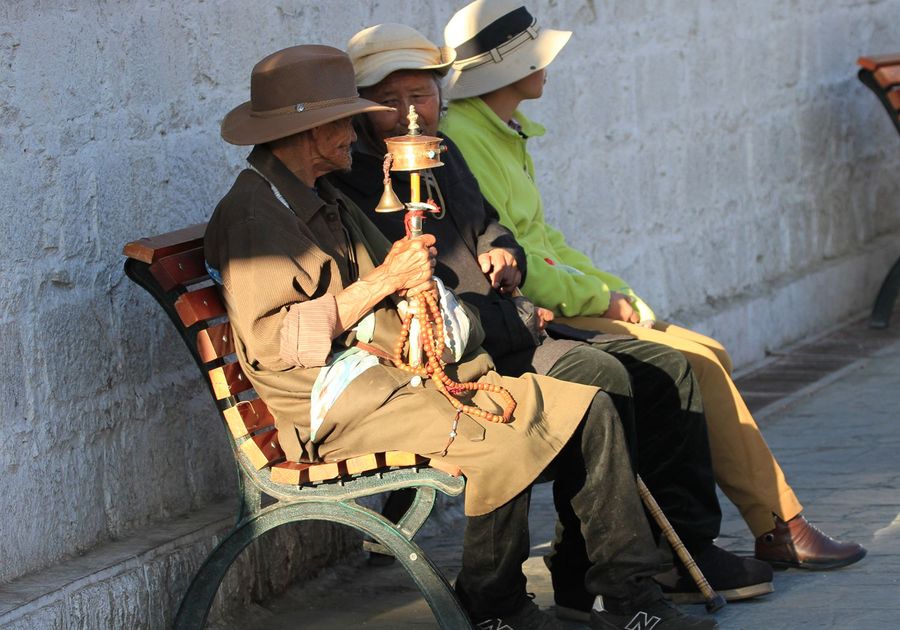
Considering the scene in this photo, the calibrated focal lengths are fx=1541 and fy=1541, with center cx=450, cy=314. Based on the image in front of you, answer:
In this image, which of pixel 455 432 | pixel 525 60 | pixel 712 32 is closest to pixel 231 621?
pixel 455 432

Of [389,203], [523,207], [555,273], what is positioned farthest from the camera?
[523,207]

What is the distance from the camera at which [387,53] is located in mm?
4168

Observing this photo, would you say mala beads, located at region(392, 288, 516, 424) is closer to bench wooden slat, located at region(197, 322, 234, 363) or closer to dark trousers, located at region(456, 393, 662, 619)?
dark trousers, located at region(456, 393, 662, 619)

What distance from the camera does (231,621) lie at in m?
4.10

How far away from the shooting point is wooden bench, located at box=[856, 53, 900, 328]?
7.78 meters

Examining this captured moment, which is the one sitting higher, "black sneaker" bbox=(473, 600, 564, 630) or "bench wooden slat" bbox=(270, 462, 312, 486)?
"bench wooden slat" bbox=(270, 462, 312, 486)

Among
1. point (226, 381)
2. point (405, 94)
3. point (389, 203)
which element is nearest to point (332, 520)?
point (226, 381)

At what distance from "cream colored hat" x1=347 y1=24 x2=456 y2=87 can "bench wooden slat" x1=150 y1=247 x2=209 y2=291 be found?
2.45 ft

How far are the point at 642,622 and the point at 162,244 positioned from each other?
4.75ft

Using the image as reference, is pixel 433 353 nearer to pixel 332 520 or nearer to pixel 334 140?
pixel 332 520

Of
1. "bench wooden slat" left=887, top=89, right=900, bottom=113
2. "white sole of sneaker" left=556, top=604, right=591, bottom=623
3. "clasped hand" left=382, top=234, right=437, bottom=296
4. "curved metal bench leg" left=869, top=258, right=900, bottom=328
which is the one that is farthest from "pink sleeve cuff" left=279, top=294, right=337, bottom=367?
"curved metal bench leg" left=869, top=258, right=900, bottom=328

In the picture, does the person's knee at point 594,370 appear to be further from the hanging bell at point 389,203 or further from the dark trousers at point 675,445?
the hanging bell at point 389,203

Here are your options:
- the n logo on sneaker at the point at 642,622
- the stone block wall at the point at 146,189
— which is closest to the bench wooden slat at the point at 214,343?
the stone block wall at the point at 146,189

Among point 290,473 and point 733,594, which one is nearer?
point 290,473
